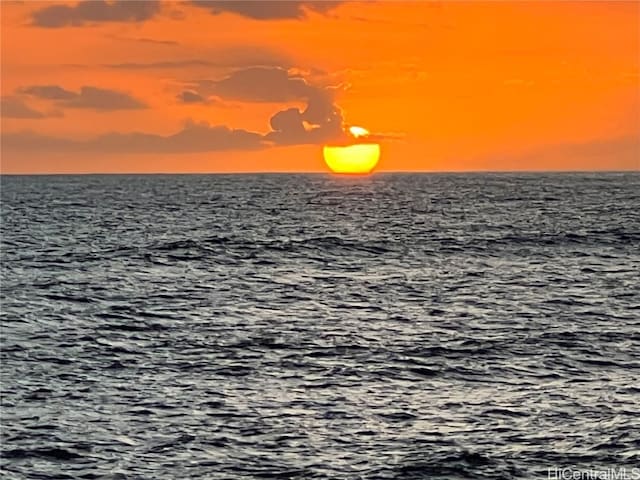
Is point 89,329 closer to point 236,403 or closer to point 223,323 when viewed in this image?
point 223,323

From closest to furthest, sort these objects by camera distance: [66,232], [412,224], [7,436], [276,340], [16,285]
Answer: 1. [7,436]
2. [276,340]
3. [16,285]
4. [66,232]
5. [412,224]

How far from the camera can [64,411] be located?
34.5 m

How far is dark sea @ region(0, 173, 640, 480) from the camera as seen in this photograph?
29516 millimetres

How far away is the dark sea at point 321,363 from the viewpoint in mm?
29516

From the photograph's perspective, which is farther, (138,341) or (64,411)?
(138,341)

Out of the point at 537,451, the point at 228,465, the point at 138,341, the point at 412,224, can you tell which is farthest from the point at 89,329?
the point at 412,224

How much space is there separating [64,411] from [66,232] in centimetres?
8177

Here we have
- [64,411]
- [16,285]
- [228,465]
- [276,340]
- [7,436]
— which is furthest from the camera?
[16,285]

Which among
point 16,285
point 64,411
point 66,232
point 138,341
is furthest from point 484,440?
point 66,232

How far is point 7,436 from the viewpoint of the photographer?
103 ft

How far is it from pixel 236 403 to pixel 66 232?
271 ft

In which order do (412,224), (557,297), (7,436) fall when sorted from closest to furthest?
(7,436) → (557,297) → (412,224)

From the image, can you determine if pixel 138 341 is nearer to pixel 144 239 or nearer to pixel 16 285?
pixel 16 285

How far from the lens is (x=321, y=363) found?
41.6 metres
